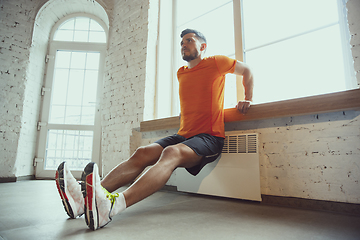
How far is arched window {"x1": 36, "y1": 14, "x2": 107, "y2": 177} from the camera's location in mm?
3494

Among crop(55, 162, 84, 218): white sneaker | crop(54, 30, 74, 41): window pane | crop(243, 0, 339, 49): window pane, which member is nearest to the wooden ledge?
crop(243, 0, 339, 49): window pane

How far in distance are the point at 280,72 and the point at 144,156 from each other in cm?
141

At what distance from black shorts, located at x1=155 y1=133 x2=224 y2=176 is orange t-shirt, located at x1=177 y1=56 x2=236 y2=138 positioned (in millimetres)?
59

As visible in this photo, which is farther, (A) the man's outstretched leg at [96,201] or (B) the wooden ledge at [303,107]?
(B) the wooden ledge at [303,107]

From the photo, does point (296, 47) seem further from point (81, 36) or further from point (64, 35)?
point (64, 35)

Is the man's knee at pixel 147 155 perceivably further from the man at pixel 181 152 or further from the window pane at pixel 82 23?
the window pane at pixel 82 23

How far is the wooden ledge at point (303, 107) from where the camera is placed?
1.31 metres

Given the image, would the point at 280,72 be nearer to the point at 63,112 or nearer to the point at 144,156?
the point at 144,156

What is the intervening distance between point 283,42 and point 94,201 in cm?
199

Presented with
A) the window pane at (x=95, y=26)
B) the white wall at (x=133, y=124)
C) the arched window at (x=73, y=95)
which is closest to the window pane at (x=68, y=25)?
the arched window at (x=73, y=95)

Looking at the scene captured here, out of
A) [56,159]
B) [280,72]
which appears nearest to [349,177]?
[280,72]

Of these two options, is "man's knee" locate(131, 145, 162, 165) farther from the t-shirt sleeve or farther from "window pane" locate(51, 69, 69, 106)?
"window pane" locate(51, 69, 69, 106)

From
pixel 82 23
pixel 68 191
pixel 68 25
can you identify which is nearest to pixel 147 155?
pixel 68 191

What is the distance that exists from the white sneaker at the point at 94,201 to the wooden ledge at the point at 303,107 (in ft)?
3.76
